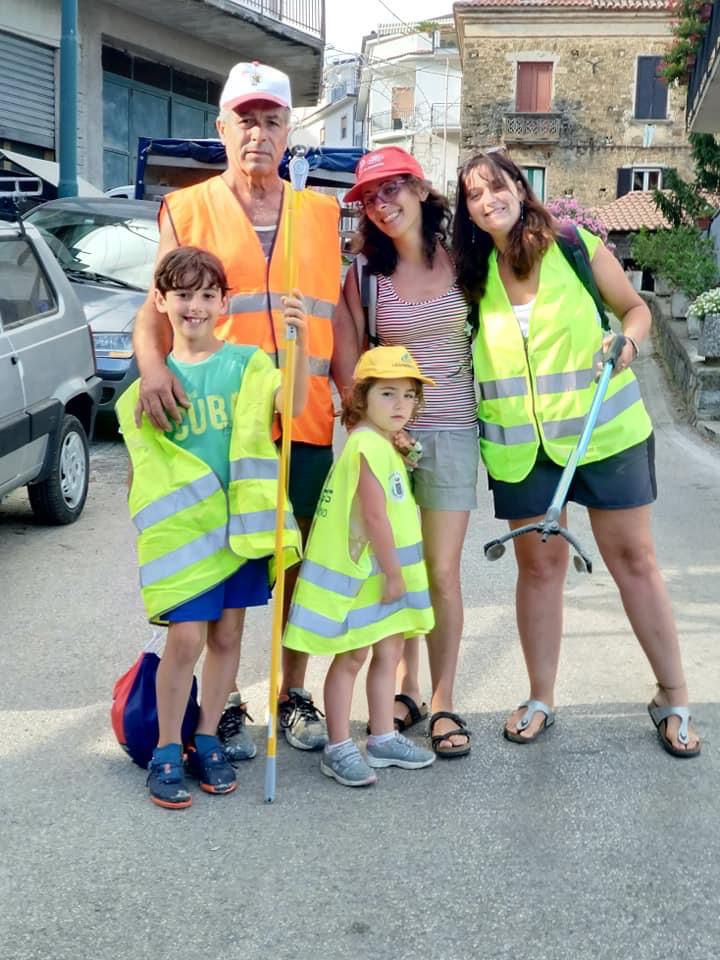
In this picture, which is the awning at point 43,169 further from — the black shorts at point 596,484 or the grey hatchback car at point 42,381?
the black shorts at point 596,484

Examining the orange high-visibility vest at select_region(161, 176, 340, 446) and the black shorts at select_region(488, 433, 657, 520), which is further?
the black shorts at select_region(488, 433, 657, 520)

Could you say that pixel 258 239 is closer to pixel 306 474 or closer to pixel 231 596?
pixel 306 474

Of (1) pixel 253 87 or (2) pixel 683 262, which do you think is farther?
(2) pixel 683 262

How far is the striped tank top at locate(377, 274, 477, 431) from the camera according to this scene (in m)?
4.11

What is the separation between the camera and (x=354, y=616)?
3.93 m

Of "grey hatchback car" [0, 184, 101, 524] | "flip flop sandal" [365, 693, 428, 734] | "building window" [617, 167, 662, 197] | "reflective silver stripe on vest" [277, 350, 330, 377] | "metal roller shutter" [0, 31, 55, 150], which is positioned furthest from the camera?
"building window" [617, 167, 662, 197]

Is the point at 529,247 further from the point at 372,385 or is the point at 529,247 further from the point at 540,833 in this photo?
the point at 540,833

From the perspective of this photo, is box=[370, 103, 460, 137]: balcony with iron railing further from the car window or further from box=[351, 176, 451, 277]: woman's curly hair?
box=[351, 176, 451, 277]: woman's curly hair

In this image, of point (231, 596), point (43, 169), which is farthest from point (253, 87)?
point (43, 169)

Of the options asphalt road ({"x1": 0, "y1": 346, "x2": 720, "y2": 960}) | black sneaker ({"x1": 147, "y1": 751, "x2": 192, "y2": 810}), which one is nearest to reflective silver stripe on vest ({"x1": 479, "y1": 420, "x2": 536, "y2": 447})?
asphalt road ({"x1": 0, "y1": 346, "x2": 720, "y2": 960})

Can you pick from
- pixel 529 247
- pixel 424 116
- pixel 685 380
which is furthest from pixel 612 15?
pixel 529 247

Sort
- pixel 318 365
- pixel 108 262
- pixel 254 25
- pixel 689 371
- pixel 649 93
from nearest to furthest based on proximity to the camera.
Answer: pixel 318 365 < pixel 108 262 < pixel 689 371 < pixel 254 25 < pixel 649 93

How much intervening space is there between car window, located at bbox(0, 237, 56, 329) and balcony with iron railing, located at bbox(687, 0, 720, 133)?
9015 millimetres

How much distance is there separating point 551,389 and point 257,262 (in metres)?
1.03
